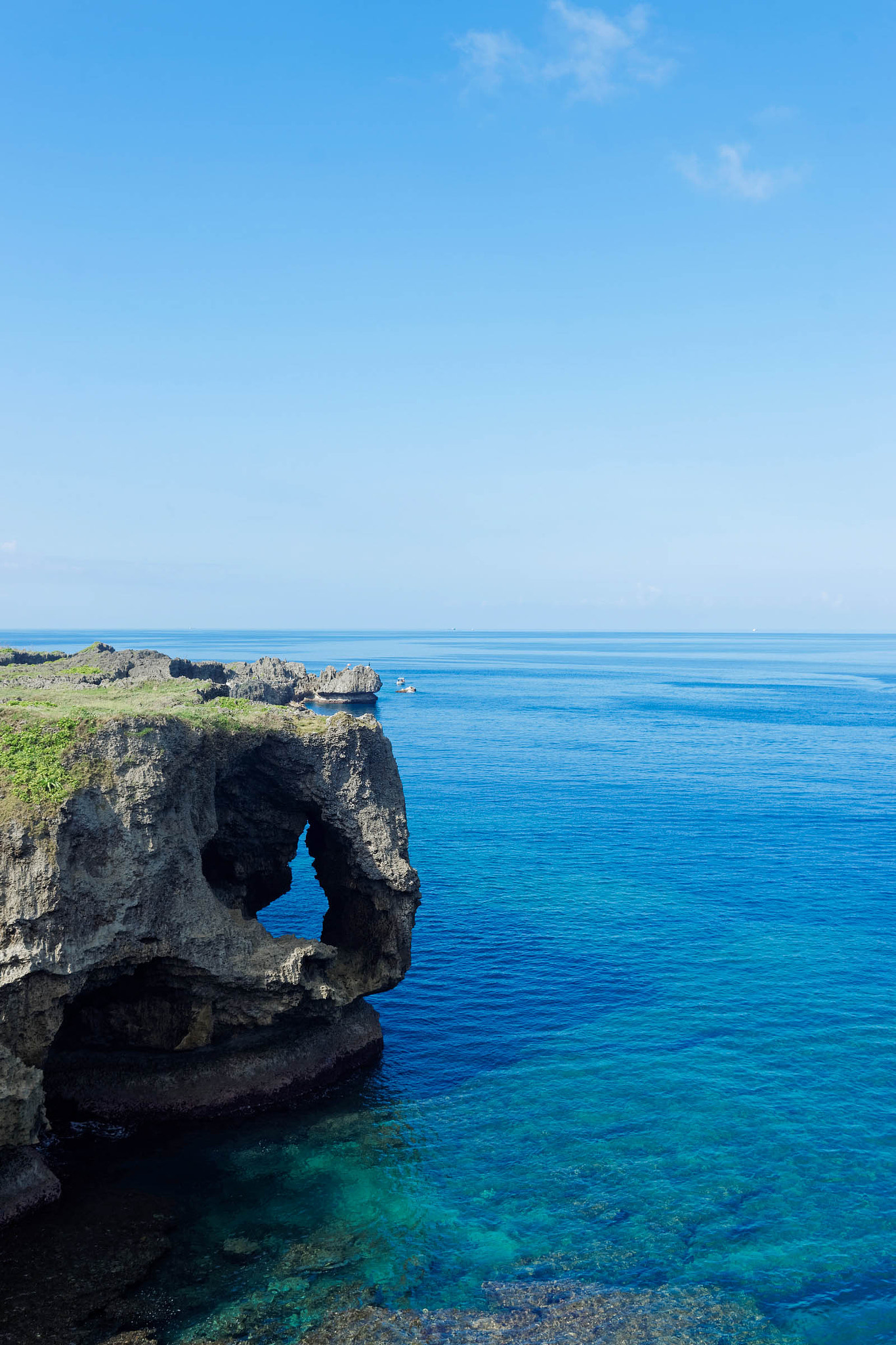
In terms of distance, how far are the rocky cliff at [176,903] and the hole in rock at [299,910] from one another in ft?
26.6

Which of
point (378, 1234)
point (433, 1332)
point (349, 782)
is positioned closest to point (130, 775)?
point (349, 782)

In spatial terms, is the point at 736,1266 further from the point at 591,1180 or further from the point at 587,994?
the point at 587,994

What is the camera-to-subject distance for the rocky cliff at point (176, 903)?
79.3 feet

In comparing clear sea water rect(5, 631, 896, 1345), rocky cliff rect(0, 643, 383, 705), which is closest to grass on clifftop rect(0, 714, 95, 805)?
rocky cliff rect(0, 643, 383, 705)

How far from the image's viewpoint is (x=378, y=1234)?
24562 mm

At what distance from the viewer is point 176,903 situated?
2755 cm

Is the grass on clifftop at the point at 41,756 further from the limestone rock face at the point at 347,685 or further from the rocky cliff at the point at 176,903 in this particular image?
the limestone rock face at the point at 347,685

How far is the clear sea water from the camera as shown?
911 inches

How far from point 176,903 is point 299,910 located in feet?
74.7

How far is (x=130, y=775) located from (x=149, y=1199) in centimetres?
1209

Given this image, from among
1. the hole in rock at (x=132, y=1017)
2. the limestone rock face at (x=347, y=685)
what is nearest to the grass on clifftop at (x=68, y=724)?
the hole in rock at (x=132, y=1017)

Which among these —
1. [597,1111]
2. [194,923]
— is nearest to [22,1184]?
[194,923]

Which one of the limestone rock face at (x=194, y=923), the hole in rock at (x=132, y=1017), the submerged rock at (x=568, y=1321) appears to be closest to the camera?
the submerged rock at (x=568, y=1321)

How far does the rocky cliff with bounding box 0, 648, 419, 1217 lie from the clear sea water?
276cm
